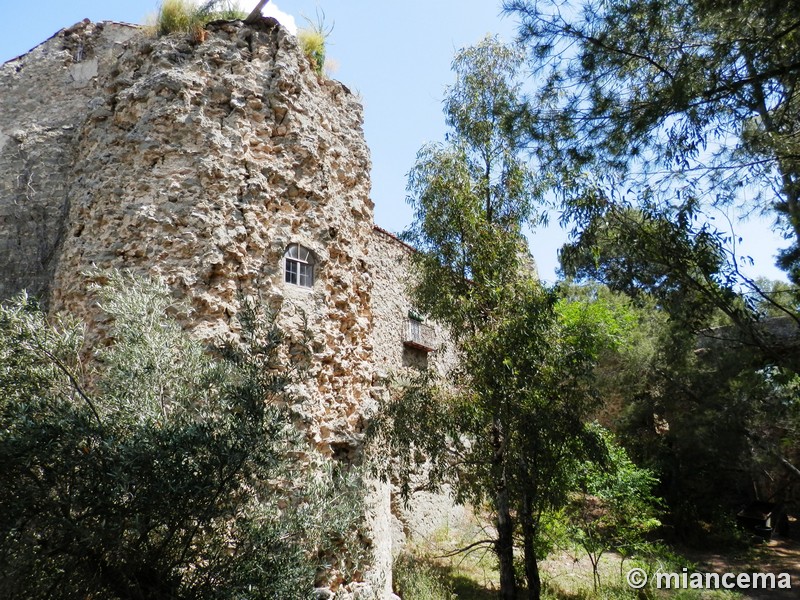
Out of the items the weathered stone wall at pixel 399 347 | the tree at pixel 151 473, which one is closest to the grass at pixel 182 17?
the tree at pixel 151 473

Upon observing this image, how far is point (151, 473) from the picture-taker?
15.3 feet

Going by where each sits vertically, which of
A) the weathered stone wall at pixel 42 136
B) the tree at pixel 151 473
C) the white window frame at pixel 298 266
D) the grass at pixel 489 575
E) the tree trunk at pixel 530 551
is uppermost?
the weathered stone wall at pixel 42 136

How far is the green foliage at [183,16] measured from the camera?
8727 millimetres

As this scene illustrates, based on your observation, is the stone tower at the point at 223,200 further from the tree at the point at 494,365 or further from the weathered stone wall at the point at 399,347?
the weathered stone wall at the point at 399,347

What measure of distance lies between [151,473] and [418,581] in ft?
21.9

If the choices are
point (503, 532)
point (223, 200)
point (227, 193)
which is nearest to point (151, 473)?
point (223, 200)

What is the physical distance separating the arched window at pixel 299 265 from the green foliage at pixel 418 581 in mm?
5273

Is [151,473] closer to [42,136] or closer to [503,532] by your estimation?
[503,532]

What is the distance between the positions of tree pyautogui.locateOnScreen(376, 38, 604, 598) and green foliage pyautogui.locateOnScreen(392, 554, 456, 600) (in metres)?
1.08

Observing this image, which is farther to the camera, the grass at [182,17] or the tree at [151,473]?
the grass at [182,17]

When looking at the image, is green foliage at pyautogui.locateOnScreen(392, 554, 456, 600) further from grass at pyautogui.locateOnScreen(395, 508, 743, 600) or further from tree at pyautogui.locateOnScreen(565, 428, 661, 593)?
tree at pyautogui.locateOnScreen(565, 428, 661, 593)

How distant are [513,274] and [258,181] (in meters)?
4.12

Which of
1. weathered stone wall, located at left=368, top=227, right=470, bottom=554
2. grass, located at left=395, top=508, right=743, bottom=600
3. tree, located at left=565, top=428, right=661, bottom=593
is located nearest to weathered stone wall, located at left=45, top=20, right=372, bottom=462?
grass, located at left=395, top=508, right=743, bottom=600

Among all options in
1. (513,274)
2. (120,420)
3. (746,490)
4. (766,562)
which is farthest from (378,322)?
(746,490)
